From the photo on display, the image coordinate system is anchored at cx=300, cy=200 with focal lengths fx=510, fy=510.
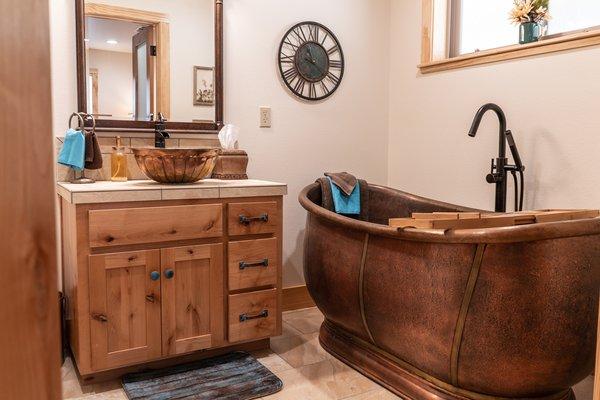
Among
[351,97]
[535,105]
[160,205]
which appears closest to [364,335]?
[160,205]

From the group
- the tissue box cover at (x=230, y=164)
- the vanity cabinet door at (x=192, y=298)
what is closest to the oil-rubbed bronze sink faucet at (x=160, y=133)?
the tissue box cover at (x=230, y=164)

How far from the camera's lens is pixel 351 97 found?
333cm

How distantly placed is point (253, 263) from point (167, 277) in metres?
0.40

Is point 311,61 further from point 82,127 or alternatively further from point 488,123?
point 82,127

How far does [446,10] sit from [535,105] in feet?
3.14

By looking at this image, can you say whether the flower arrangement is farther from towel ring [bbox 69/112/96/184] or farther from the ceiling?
towel ring [bbox 69/112/96/184]

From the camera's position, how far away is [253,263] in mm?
2375

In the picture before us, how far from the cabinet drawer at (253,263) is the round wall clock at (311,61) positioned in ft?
3.75

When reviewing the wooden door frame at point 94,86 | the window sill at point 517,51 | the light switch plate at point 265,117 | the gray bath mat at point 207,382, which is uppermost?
the window sill at point 517,51

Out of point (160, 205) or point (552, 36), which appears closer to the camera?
point (160, 205)

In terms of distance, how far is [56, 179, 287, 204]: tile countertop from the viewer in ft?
6.57

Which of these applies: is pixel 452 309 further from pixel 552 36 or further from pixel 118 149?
pixel 118 149

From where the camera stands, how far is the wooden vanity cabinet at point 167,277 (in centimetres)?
204

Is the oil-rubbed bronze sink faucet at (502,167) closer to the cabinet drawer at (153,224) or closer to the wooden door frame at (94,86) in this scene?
the cabinet drawer at (153,224)
